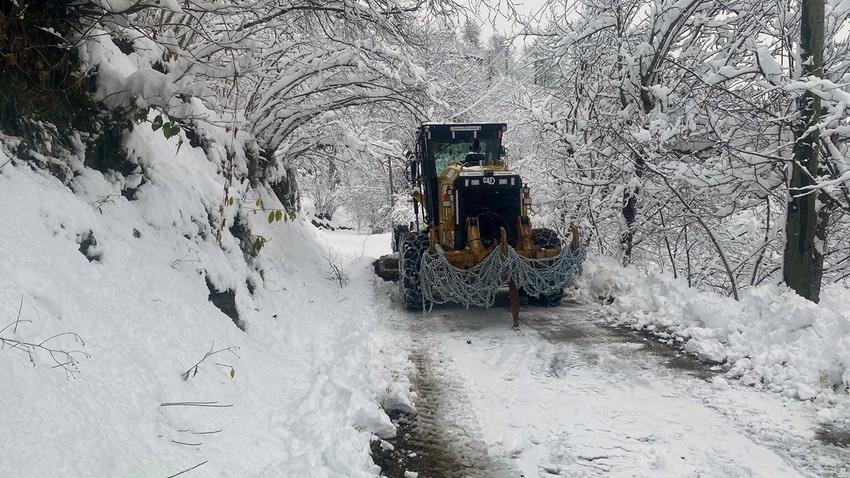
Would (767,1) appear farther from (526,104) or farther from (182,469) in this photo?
(182,469)

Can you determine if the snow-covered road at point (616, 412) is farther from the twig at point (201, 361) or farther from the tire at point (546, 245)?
the tire at point (546, 245)

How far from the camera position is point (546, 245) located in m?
9.45

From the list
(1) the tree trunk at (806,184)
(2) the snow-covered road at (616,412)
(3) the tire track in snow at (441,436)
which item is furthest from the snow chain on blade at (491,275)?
(1) the tree trunk at (806,184)

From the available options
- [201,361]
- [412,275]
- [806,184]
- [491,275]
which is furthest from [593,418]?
[806,184]

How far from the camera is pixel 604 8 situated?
10320 mm

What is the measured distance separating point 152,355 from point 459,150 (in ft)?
23.2

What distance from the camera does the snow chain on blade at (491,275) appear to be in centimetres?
794

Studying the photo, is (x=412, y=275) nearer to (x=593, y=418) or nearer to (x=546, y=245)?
(x=546, y=245)

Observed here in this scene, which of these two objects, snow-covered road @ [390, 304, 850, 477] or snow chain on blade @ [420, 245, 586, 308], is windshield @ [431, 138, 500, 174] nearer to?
snow chain on blade @ [420, 245, 586, 308]

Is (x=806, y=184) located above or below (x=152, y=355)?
above

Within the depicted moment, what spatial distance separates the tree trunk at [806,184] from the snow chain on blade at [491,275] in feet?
8.84

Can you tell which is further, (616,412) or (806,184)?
(806,184)

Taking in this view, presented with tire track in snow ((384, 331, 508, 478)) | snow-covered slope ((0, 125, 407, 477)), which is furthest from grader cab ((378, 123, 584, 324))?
tire track in snow ((384, 331, 508, 478))

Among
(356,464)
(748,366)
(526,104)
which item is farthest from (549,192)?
(356,464)
